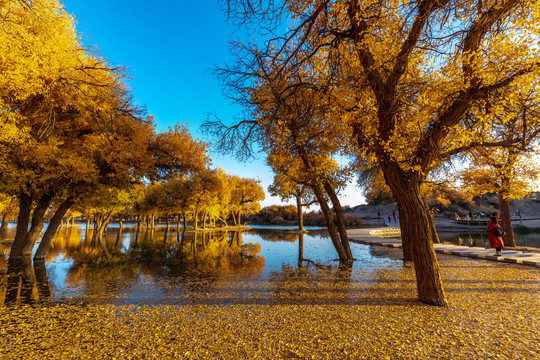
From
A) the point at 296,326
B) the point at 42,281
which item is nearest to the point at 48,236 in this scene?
the point at 42,281

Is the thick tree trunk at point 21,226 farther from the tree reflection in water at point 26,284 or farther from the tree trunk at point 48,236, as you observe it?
the tree reflection in water at point 26,284

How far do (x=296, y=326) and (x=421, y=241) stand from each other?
3.17 metres

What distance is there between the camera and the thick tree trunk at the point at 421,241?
492cm

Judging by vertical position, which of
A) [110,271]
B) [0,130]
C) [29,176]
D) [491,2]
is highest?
[491,2]

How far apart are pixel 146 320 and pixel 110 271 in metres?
6.31

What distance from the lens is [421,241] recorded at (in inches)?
198

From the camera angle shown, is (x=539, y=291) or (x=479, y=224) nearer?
(x=539, y=291)

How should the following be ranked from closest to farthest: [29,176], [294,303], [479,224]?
[294,303]
[29,176]
[479,224]

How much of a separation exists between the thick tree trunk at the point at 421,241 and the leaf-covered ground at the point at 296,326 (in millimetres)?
311

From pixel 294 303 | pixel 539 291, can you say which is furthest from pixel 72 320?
pixel 539 291

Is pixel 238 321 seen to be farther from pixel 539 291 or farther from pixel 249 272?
pixel 539 291

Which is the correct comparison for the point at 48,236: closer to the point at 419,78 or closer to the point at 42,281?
the point at 42,281

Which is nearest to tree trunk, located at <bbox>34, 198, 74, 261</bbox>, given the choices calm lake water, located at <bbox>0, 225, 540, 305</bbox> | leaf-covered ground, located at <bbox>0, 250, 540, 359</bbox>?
calm lake water, located at <bbox>0, 225, 540, 305</bbox>

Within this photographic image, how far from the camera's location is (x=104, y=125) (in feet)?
36.7
